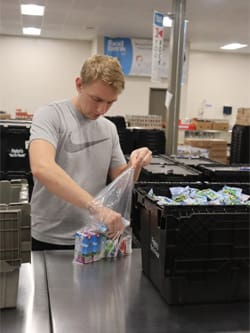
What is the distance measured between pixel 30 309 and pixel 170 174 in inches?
64.8

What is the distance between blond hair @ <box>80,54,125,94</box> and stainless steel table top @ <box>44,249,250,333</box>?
2.28ft

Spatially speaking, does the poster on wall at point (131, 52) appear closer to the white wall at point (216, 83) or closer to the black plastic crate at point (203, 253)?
the white wall at point (216, 83)

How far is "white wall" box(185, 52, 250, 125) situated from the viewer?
11.4 meters

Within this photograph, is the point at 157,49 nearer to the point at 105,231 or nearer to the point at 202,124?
the point at 105,231

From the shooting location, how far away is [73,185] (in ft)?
4.82

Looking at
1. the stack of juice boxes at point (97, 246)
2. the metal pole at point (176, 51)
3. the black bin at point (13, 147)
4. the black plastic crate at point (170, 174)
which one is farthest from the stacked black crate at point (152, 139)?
the stack of juice boxes at point (97, 246)

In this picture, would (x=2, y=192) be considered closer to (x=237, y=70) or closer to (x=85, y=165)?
(x=85, y=165)

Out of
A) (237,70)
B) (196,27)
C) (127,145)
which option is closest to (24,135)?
(127,145)

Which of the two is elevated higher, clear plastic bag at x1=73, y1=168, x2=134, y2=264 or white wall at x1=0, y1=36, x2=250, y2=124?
white wall at x1=0, y1=36, x2=250, y2=124

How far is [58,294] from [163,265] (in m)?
0.35

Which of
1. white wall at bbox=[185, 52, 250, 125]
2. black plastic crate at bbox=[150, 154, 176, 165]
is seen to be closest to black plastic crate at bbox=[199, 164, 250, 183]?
black plastic crate at bbox=[150, 154, 176, 165]

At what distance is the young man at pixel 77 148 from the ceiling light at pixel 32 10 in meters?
5.69

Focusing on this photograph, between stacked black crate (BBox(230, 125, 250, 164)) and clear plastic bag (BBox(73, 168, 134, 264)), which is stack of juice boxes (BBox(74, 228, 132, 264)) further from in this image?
stacked black crate (BBox(230, 125, 250, 164))

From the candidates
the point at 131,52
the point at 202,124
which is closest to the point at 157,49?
the point at 131,52
